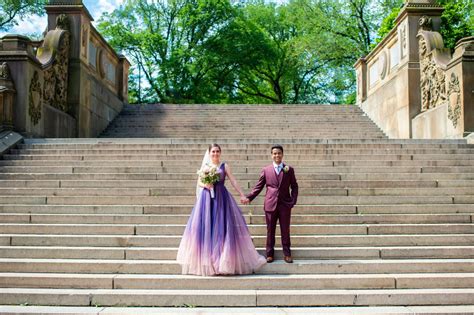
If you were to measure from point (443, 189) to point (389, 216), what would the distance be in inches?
62.6

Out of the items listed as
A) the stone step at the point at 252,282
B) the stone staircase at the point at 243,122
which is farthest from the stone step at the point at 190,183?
the stone staircase at the point at 243,122

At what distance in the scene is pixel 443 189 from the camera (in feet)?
25.3

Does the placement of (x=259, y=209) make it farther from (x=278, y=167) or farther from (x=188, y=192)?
(x=278, y=167)

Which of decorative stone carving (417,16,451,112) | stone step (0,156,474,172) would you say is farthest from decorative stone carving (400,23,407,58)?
stone step (0,156,474,172)

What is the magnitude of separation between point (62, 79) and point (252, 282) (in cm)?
1059

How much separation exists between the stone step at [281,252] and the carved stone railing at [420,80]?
6.02 metres

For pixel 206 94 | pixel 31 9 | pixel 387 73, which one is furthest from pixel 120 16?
pixel 387 73

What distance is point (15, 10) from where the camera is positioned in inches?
1233

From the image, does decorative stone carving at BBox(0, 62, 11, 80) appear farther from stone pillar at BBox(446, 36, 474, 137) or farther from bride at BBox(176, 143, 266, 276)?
stone pillar at BBox(446, 36, 474, 137)

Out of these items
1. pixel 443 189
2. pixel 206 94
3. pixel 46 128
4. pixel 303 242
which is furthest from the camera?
pixel 206 94

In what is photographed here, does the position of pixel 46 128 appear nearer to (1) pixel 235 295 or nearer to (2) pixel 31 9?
(1) pixel 235 295

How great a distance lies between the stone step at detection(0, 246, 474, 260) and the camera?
231 inches

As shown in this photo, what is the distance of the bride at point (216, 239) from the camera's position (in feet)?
17.0

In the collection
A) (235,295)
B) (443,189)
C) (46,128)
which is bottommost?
(235,295)
